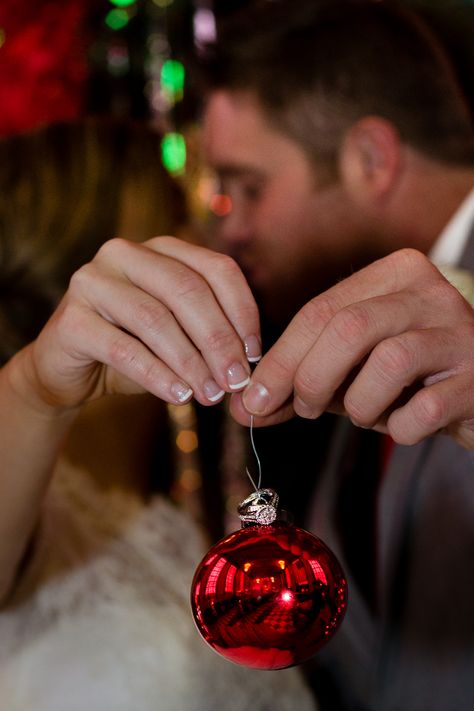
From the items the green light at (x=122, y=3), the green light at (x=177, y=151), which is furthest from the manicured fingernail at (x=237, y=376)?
the green light at (x=122, y=3)

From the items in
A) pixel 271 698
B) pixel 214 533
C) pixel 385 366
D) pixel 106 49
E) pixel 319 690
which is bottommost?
pixel 214 533

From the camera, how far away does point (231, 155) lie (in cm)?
128

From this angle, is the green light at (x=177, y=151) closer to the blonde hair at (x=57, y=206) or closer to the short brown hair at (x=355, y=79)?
the short brown hair at (x=355, y=79)

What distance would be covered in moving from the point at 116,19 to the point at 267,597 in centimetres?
194

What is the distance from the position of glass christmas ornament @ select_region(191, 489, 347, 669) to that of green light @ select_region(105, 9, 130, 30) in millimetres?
1899

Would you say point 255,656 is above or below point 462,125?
below

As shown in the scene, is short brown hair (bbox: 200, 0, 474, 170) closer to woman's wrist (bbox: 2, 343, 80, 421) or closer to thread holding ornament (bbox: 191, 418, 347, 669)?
woman's wrist (bbox: 2, 343, 80, 421)

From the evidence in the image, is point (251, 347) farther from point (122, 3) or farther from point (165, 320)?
point (122, 3)

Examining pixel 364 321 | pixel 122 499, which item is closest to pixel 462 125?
pixel 122 499

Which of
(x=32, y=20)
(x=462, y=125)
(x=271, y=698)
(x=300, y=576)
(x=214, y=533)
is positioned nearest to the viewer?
(x=300, y=576)

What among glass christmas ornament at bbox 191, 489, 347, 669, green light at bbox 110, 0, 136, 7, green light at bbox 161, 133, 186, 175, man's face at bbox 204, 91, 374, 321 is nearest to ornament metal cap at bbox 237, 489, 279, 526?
glass christmas ornament at bbox 191, 489, 347, 669

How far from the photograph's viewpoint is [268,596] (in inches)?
17.2

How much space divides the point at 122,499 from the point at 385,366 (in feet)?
1.97

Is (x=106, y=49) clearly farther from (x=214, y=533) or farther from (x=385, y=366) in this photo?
(x=385, y=366)
